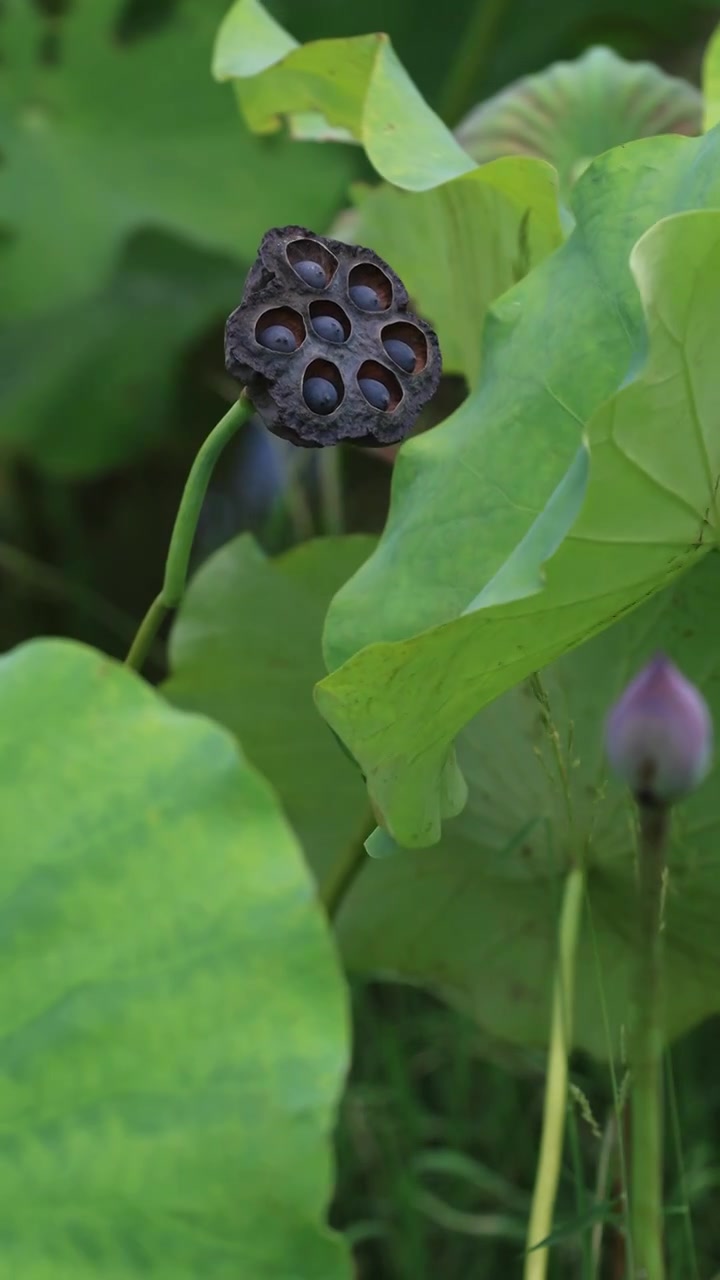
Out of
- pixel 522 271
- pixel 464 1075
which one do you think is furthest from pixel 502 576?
pixel 464 1075

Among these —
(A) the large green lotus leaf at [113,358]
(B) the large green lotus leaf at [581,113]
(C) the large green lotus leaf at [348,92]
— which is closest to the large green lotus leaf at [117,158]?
(A) the large green lotus leaf at [113,358]

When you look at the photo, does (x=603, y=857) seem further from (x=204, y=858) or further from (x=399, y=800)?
(x=204, y=858)

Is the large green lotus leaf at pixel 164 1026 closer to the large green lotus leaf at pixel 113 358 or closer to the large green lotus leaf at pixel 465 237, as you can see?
the large green lotus leaf at pixel 465 237

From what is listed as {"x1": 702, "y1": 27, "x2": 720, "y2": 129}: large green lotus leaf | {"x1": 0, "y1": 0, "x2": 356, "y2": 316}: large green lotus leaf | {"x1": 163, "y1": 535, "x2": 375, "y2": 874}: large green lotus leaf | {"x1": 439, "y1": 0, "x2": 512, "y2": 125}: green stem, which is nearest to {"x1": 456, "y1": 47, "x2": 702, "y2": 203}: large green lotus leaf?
{"x1": 702, "y1": 27, "x2": 720, "y2": 129}: large green lotus leaf

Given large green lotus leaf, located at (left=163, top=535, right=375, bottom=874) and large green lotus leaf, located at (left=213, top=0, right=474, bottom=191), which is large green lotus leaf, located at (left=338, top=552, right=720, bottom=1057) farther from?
Answer: large green lotus leaf, located at (left=213, top=0, right=474, bottom=191)

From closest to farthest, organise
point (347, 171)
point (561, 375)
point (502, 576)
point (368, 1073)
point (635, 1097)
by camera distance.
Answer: point (635, 1097) < point (502, 576) < point (561, 375) < point (368, 1073) < point (347, 171)

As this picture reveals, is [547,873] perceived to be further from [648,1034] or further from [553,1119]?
[648,1034]

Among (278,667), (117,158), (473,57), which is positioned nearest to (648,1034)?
(278,667)

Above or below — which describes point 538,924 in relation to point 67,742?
below
